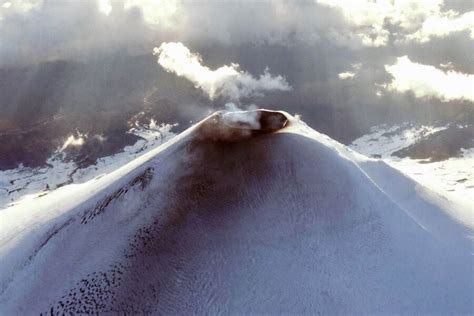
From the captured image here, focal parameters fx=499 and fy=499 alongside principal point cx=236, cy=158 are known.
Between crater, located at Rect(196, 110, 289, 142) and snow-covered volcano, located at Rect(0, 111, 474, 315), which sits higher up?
crater, located at Rect(196, 110, 289, 142)

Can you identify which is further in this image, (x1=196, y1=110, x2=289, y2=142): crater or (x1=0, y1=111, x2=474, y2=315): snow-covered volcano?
(x1=196, y1=110, x2=289, y2=142): crater

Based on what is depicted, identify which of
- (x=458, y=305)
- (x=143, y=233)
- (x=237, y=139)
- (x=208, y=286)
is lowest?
(x=458, y=305)

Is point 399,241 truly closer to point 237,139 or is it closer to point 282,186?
point 282,186

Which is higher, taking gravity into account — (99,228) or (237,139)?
(237,139)

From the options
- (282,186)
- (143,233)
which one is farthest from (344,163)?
(143,233)

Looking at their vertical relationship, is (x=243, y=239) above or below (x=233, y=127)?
below

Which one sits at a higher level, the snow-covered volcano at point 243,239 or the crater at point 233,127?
the crater at point 233,127

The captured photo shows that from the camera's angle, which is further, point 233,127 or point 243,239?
point 233,127

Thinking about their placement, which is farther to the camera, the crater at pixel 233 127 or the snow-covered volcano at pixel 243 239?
the crater at pixel 233 127
